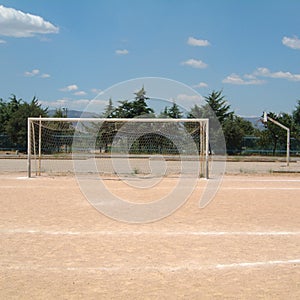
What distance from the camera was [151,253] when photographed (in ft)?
19.6

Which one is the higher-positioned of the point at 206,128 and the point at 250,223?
the point at 206,128

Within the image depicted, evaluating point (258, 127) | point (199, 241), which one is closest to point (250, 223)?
point (199, 241)

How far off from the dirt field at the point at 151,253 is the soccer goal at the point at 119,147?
1015 centimetres

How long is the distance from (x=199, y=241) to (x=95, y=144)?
15604mm

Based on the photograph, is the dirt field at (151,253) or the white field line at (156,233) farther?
the white field line at (156,233)

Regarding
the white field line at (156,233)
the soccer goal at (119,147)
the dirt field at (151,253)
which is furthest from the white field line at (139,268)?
A: the soccer goal at (119,147)

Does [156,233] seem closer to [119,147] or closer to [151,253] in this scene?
[151,253]

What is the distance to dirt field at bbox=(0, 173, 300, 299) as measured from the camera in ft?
14.8

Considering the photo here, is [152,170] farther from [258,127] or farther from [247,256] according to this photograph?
[258,127]

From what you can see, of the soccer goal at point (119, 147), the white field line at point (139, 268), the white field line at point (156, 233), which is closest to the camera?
the white field line at point (139, 268)

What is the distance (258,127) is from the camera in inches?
1638

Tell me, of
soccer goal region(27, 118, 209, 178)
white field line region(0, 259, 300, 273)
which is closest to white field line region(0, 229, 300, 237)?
white field line region(0, 259, 300, 273)

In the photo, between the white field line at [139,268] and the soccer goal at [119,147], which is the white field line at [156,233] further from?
the soccer goal at [119,147]

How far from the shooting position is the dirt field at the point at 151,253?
4.50 meters
